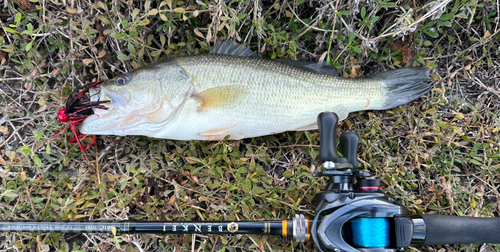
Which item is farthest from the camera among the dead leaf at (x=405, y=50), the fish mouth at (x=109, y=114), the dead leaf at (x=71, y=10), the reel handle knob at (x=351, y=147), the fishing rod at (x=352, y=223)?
the dead leaf at (x=405, y=50)

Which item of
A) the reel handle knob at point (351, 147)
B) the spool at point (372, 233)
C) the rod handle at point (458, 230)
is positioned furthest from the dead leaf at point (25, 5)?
the rod handle at point (458, 230)

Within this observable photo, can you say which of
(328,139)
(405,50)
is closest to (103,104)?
(328,139)

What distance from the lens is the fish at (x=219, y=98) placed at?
2.15 metres

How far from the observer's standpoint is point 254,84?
2.24 m

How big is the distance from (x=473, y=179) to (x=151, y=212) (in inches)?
105

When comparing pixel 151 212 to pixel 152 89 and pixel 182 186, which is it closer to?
pixel 182 186

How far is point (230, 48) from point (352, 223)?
1546mm

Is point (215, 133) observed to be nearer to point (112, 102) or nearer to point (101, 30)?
point (112, 102)

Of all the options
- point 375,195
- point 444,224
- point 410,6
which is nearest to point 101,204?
point 375,195

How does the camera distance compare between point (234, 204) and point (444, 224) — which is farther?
point (234, 204)

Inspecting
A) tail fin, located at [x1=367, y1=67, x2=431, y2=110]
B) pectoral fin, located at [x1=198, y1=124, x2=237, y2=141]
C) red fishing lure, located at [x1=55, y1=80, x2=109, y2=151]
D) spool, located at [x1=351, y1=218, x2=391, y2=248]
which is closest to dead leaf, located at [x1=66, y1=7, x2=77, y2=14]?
red fishing lure, located at [x1=55, y1=80, x2=109, y2=151]

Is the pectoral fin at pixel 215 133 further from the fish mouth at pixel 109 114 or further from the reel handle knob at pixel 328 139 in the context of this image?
the reel handle knob at pixel 328 139

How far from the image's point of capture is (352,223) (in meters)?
1.79

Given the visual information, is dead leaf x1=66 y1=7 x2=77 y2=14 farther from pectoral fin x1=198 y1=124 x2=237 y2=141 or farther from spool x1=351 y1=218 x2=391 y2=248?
spool x1=351 y1=218 x2=391 y2=248
